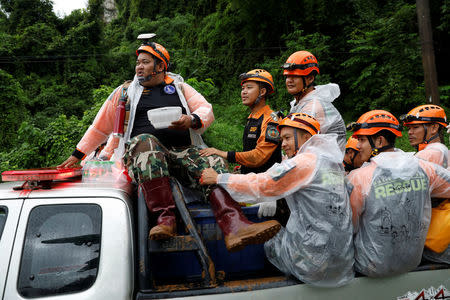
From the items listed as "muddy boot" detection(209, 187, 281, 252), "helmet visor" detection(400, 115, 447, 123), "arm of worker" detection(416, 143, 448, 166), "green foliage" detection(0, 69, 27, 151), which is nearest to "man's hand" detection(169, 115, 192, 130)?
"muddy boot" detection(209, 187, 281, 252)

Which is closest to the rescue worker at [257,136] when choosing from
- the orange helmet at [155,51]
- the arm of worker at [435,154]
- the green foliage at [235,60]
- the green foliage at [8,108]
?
the orange helmet at [155,51]

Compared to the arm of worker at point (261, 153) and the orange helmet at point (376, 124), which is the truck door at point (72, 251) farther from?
the orange helmet at point (376, 124)

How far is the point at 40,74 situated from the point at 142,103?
83.4 ft

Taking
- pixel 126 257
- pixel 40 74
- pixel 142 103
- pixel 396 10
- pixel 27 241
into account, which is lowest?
pixel 126 257

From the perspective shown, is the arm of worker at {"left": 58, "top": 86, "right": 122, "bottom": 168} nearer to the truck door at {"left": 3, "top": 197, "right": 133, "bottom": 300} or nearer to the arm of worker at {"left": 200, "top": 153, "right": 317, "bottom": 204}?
the truck door at {"left": 3, "top": 197, "right": 133, "bottom": 300}

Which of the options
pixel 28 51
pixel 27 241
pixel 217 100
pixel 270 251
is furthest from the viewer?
pixel 28 51

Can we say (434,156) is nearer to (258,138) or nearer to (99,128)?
(258,138)

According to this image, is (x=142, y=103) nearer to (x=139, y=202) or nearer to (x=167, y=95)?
(x=167, y=95)

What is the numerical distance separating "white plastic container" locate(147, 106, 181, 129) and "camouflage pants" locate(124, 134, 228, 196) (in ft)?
0.37

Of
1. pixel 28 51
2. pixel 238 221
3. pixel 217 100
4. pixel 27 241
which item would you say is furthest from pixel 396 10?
pixel 28 51

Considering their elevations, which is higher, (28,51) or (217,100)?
(28,51)

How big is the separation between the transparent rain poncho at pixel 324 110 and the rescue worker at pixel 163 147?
35.2 inches

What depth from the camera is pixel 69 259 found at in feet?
6.55

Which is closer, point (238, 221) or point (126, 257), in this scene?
point (126, 257)
